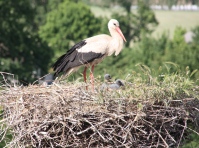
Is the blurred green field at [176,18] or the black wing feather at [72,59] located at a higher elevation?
the black wing feather at [72,59]

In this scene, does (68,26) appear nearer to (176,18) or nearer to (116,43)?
(176,18)

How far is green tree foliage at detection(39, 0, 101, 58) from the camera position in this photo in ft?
196

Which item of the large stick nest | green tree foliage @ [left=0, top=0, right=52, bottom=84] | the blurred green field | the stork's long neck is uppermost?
the stork's long neck

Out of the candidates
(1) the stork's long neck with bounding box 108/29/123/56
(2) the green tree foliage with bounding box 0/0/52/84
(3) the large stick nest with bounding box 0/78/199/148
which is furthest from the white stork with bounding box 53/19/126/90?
(2) the green tree foliage with bounding box 0/0/52/84

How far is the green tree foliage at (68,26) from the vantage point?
5966 centimetres

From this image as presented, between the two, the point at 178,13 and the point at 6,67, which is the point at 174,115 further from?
the point at 178,13

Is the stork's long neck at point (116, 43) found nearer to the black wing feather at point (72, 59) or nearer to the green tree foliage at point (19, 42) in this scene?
the black wing feather at point (72, 59)

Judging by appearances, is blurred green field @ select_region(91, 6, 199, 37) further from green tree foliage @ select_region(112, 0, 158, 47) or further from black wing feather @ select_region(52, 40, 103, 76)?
black wing feather @ select_region(52, 40, 103, 76)

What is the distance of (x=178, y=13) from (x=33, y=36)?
40548 millimetres

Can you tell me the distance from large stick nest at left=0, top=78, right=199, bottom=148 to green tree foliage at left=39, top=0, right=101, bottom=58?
49873 millimetres

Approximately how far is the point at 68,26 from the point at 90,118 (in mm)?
53723

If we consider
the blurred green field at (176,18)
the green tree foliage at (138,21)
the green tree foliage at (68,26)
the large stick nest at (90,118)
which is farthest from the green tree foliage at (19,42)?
the blurred green field at (176,18)

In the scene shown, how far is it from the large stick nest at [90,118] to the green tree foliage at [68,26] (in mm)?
49873

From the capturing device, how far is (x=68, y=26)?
2438 inches
